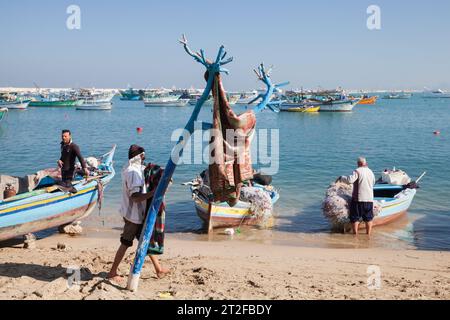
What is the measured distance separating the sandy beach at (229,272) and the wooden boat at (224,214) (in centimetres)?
123

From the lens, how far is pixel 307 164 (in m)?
24.3

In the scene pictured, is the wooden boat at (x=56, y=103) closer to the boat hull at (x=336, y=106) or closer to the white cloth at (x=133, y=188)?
the boat hull at (x=336, y=106)

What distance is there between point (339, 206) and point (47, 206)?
A: 21.6ft

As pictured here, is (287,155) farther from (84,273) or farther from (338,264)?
(84,273)

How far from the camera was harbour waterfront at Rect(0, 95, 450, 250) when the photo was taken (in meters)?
11.7

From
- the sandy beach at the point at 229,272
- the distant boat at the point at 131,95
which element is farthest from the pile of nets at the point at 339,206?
the distant boat at the point at 131,95

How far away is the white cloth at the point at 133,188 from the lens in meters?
5.84

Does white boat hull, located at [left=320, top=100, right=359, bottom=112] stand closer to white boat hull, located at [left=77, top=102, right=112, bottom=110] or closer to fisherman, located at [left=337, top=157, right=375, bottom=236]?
white boat hull, located at [left=77, top=102, right=112, bottom=110]

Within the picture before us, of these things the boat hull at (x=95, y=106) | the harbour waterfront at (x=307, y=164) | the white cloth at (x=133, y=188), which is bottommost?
the harbour waterfront at (x=307, y=164)

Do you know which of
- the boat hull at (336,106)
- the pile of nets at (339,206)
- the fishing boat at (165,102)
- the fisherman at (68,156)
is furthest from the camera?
the fishing boat at (165,102)

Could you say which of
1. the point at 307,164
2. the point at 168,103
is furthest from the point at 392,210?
the point at 168,103

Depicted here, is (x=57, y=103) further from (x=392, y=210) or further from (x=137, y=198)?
(x=137, y=198)

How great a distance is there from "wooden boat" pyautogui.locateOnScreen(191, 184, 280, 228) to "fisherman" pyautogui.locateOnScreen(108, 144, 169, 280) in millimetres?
4985
